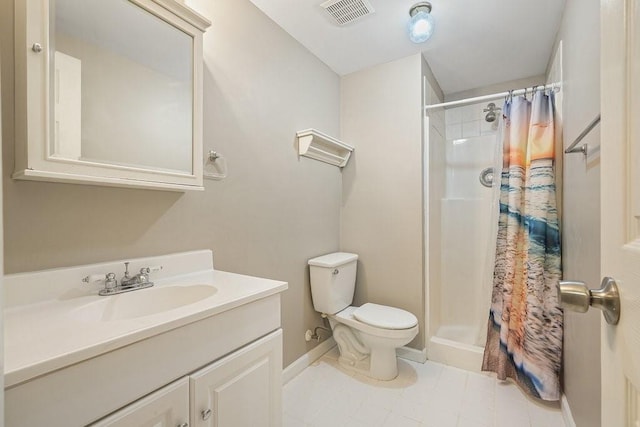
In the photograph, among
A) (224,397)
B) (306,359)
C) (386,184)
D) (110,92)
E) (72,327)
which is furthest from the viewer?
(386,184)

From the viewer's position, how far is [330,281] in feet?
6.33

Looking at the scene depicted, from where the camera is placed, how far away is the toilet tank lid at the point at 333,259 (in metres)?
1.94

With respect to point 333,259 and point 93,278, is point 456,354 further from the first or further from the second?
point 93,278

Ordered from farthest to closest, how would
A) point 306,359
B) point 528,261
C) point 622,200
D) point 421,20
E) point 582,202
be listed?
point 306,359, point 528,261, point 421,20, point 582,202, point 622,200

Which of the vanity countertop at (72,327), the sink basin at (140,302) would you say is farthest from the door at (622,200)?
the sink basin at (140,302)

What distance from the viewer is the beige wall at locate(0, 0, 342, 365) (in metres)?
0.91

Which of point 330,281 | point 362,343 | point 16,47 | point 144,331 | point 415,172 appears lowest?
point 362,343

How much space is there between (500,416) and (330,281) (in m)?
1.16

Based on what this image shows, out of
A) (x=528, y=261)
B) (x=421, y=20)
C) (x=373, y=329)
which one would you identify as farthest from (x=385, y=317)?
(x=421, y=20)

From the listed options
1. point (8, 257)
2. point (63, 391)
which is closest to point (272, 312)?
point (63, 391)

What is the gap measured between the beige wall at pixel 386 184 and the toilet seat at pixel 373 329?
330 mm

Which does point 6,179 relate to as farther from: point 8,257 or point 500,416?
point 500,416

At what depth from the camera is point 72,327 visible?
0.71 metres

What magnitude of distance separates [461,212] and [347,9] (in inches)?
72.6
